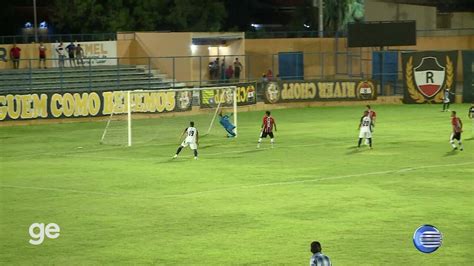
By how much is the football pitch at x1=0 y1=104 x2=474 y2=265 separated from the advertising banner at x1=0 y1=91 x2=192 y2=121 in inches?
175

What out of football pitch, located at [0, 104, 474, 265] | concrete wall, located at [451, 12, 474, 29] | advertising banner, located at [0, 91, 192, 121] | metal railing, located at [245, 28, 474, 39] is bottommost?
football pitch, located at [0, 104, 474, 265]

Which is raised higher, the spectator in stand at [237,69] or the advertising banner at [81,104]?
the spectator in stand at [237,69]

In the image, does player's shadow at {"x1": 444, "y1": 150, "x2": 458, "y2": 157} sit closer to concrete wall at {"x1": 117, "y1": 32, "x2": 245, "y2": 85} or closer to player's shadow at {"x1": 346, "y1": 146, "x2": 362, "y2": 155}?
player's shadow at {"x1": 346, "y1": 146, "x2": 362, "y2": 155}

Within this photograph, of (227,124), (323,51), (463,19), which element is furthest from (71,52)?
(463,19)

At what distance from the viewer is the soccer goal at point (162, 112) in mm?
42516

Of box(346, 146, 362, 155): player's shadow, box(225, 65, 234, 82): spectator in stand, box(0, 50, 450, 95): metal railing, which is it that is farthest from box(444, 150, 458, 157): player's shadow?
box(225, 65, 234, 82): spectator in stand

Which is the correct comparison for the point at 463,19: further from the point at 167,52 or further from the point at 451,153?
the point at 451,153

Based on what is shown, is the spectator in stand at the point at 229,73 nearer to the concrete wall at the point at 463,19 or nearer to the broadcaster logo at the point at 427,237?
the concrete wall at the point at 463,19

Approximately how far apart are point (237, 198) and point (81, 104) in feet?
85.9

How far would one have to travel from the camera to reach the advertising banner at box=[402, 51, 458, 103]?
6150 centimetres

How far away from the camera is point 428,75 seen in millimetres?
61875

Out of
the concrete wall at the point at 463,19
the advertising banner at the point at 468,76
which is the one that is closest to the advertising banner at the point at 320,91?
the advertising banner at the point at 468,76

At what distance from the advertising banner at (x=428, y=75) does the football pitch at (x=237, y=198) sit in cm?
1749

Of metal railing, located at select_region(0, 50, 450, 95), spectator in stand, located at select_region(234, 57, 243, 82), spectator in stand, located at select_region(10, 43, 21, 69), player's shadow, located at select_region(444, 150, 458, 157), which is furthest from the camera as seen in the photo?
spectator in stand, located at select_region(234, 57, 243, 82)
